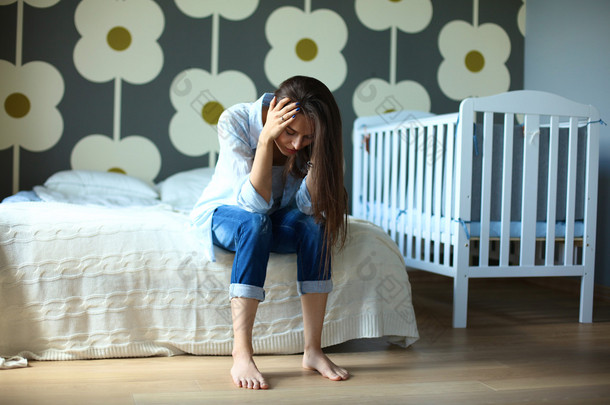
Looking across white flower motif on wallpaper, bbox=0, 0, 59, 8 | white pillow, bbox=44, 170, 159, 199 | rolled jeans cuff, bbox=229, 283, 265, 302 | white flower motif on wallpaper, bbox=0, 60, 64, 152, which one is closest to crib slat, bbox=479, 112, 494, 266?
rolled jeans cuff, bbox=229, 283, 265, 302

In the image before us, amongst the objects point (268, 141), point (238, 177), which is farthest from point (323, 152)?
point (238, 177)

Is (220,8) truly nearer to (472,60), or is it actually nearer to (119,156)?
(119,156)

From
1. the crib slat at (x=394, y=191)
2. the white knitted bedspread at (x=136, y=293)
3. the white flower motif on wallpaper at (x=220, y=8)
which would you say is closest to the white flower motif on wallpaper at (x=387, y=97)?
the crib slat at (x=394, y=191)

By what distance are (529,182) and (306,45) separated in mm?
1515

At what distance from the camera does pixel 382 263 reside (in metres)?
1.96

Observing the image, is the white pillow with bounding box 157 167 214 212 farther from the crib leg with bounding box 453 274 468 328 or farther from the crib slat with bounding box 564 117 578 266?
the crib slat with bounding box 564 117 578 266

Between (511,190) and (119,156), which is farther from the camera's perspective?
(119,156)

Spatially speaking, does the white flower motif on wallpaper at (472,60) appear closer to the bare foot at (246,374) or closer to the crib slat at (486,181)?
the crib slat at (486,181)

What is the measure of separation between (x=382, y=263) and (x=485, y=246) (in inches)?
24.3

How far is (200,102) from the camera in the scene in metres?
3.31

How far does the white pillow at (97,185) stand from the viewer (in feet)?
9.57

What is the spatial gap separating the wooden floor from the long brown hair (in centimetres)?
35

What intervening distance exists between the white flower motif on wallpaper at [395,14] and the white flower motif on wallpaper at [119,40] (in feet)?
3.60

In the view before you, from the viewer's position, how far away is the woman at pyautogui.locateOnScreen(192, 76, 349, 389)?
1591 mm
